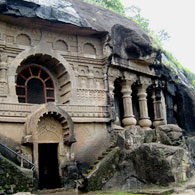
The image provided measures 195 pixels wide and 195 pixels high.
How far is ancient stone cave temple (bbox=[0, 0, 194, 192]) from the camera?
11945mm

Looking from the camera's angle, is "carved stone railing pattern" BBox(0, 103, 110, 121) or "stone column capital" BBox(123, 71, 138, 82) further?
"stone column capital" BBox(123, 71, 138, 82)

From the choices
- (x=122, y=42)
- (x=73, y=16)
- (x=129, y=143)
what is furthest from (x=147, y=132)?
(x=73, y=16)

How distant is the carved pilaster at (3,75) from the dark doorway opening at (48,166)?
118 inches

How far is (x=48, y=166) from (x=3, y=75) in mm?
4618

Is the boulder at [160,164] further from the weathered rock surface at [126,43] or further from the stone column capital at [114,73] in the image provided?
the weathered rock surface at [126,43]

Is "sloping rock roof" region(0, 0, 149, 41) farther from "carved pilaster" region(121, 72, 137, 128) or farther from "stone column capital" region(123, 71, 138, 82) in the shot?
"carved pilaster" region(121, 72, 137, 128)

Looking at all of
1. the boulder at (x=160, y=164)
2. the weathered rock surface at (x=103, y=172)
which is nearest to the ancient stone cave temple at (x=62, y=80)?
the weathered rock surface at (x=103, y=172)

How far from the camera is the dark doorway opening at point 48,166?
12.9 m

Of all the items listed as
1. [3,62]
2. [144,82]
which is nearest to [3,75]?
[3,62]

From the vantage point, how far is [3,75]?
40.3 feet

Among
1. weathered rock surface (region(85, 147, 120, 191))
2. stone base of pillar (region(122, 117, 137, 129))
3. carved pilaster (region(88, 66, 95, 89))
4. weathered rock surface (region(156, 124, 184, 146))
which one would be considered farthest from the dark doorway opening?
weathered rock surface (region(156, 124, 184, 146))

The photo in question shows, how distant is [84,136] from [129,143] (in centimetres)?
232

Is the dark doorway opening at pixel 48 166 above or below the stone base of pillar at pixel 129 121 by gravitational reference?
below

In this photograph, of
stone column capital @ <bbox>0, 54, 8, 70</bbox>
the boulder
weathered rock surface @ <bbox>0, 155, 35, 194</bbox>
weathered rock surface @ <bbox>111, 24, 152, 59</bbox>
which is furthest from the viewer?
weathered rock surface @ <bbox>111, 24, 152, 59</bbox>
